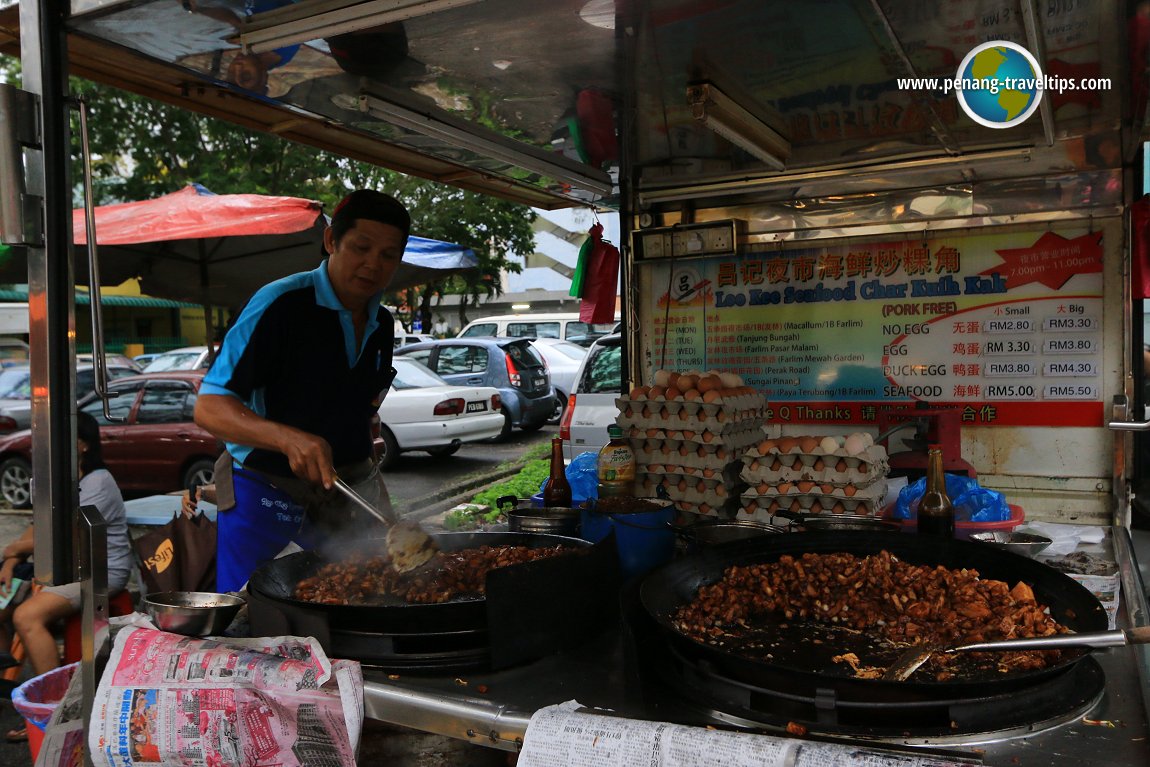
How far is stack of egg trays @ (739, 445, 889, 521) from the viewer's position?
10.5ft

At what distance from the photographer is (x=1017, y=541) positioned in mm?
2539

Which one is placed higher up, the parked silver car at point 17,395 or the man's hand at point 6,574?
the parked silver car at point 17,395

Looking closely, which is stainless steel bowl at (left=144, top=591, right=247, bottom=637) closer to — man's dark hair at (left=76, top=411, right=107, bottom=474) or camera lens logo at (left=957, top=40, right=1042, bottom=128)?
camera lens logo at (left=957, top=40, right=1042, bottom=128)

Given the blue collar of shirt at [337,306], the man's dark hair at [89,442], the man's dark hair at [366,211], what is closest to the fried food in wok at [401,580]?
the blue collar of shirt at [337,306]

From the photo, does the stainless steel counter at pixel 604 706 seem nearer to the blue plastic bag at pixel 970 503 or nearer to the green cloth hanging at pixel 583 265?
the blue plastic bag at pixel 970 503

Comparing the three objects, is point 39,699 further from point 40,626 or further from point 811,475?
point 811,475

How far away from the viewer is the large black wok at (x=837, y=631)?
146 centimetres

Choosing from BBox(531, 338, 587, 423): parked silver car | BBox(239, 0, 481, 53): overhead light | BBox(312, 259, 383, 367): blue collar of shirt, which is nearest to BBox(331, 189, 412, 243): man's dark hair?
BBox(312, 259, 383, 367): blue collar of shirt

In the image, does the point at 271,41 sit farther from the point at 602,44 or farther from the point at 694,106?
Result: the point at 694,106

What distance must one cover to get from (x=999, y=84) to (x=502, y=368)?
1157 cm

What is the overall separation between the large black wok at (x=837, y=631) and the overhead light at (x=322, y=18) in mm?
1548

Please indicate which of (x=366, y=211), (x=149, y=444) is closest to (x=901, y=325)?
(x=366, y=211)

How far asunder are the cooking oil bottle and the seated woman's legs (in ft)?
10.8

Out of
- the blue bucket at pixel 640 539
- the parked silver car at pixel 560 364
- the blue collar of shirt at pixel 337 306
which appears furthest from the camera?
the parked silver car at pixel 560 364
